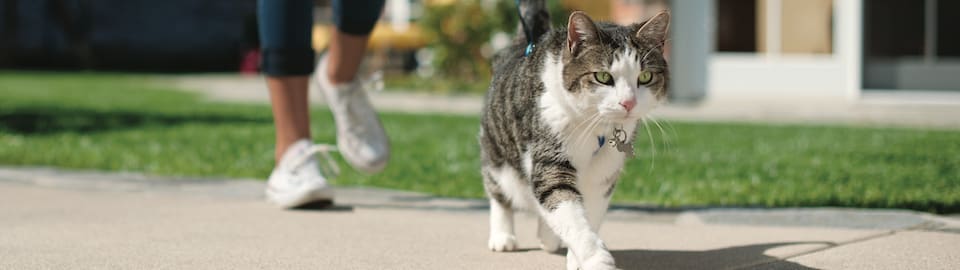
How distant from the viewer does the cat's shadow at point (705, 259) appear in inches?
117

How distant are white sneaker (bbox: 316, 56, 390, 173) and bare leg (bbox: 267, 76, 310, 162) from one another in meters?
0.15

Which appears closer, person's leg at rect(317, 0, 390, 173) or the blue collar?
the blue collar

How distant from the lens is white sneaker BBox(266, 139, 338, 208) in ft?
13.0

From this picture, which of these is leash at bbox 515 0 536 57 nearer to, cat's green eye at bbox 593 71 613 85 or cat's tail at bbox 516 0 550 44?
cat's tail at bbox 516 0 550 44

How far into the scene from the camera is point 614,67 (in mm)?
2666

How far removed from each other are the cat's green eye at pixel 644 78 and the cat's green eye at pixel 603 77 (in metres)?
0.07

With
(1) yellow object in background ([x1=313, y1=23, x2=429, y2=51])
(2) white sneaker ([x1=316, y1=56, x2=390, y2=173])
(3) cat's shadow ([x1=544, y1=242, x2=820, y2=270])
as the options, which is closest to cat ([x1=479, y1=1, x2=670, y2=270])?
(3) cat's shadow ([x1=544, y1=242, x2=820, y2=270])

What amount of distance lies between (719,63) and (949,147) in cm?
654

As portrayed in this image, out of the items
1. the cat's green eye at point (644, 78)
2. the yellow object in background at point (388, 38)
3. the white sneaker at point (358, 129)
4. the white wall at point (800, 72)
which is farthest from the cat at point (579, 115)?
the yellow object in background at point (388, 38)

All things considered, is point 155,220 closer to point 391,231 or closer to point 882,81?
point 391,231

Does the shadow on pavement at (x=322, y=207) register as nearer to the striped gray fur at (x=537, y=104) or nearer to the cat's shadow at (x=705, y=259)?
the striped gray fur at (x=537, y=104)

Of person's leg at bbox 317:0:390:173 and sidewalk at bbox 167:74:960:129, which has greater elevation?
person's leg at bbox 317:0:390:173

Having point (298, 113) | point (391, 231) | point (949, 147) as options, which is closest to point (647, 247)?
point (391, 231)

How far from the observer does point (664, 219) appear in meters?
3.88
